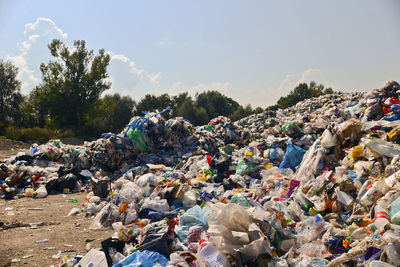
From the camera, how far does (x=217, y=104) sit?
39.3 m

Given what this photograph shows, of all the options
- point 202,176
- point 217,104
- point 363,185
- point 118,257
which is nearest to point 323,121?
point 202,176

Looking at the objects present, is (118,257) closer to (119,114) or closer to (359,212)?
(359,212)

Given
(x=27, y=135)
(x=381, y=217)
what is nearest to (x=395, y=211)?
(x=381, y=217)

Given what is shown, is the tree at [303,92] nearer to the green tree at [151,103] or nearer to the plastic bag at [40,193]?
the green tree at [151,103]

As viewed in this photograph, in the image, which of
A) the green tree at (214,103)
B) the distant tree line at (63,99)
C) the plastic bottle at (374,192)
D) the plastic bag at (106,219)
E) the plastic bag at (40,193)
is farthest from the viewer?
the green tree at (214,103)

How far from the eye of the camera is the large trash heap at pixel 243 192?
7.75 ft

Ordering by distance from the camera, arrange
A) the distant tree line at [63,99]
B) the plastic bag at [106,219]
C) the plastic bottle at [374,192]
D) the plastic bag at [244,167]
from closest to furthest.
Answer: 1. the plastic bottle at [374,192]
2. the plastic bag at [106,219]
3. the plastic bag at [244,167]
4. the distant tree line at [63,99]

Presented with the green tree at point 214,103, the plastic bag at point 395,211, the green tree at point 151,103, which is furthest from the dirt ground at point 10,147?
the green tree at point 214,103

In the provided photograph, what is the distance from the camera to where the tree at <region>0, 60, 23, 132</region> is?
850 inches

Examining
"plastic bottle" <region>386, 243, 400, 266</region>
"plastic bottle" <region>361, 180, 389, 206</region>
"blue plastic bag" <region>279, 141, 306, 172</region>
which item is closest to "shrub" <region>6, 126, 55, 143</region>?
"blue plastic bag" <region>279, 141, 306, 172</region>

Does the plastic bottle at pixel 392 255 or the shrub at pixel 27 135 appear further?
Result: the shrub at pixel 27 135

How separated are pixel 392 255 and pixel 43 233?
402 cm

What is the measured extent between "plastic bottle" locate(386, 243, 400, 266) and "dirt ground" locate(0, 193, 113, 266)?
2979 mm

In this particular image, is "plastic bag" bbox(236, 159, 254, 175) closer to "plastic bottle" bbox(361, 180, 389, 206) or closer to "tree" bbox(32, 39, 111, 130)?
"plastic bottle" bbox(361, 180, 389, 206)
